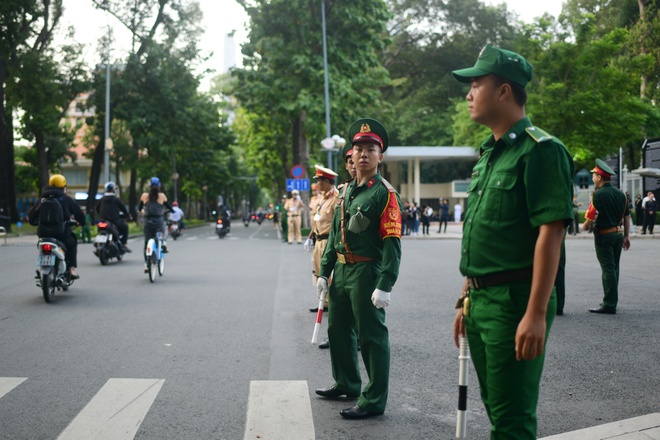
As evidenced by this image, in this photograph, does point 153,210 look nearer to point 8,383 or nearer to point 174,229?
point 8,383

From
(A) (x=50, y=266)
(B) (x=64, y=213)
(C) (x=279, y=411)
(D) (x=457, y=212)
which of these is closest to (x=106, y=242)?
(B) (x=64, y=213)

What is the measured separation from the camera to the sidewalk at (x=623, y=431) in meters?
4.16

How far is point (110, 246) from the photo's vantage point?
16.7 m

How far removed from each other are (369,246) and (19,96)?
113 feet

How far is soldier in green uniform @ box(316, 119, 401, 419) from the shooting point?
470 cm

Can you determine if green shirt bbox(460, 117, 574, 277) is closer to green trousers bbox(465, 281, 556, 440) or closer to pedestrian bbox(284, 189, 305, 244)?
green trousers bbox(465, 281, 556, 440)

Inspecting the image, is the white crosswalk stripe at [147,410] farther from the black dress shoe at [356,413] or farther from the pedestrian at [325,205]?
the pedestrian at [325,205]

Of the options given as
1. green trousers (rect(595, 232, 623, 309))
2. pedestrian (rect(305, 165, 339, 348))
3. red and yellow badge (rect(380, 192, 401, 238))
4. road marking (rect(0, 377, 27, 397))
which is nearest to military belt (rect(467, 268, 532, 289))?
red and yellow badge (rect(380, 192, 401, 238))

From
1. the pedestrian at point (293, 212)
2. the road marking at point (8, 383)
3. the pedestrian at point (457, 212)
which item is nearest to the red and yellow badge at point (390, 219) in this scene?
the road marking at point (8, 383)

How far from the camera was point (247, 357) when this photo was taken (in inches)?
259

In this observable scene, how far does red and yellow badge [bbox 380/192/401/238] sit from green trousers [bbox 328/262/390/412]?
0.25 metres

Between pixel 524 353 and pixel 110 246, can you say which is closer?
pixel 524 353

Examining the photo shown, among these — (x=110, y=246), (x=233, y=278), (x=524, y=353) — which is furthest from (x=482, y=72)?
(x=110, y=246)

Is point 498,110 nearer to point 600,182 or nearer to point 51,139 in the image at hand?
point 600,182
